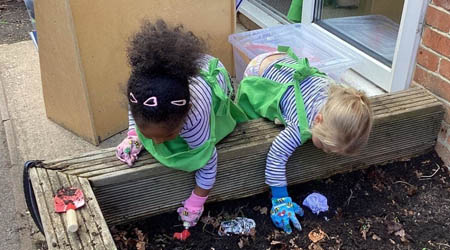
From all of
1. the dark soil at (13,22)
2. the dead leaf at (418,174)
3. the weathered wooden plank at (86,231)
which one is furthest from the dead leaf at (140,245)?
the dark soil at (13,22)

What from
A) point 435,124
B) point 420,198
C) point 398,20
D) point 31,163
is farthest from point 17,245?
point 398,20

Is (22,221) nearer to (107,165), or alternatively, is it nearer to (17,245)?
(17,245)

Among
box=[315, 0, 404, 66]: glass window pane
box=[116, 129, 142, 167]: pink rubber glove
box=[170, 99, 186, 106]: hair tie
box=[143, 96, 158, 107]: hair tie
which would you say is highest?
box=[143, 96, 158, 107]: hair tie

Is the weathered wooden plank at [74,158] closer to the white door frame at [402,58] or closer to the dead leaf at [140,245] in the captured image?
the dead leaf at [140,245]

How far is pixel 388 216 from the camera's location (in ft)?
7.61

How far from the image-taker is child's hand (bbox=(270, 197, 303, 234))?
7.30 ft

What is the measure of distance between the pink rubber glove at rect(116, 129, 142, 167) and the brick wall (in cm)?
155

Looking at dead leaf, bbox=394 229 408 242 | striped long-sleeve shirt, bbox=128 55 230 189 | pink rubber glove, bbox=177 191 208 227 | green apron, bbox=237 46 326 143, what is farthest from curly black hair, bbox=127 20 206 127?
dead leaf, bbox=394 229 408 242

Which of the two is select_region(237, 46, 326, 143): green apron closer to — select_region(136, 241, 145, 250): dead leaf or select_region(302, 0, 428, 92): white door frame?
select_region(302, 0, 428, 92): white door frame

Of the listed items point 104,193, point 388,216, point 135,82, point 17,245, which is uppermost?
point 135,82

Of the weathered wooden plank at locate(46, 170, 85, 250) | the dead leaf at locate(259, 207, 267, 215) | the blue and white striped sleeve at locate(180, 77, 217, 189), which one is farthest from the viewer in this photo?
the dead leaf at locate(259, 207, 267, 215)

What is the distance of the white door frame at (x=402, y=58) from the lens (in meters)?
2.56

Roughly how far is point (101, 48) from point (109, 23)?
15cm

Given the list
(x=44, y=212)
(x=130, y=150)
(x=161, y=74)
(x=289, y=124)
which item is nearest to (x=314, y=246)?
(x=289, y=124)
